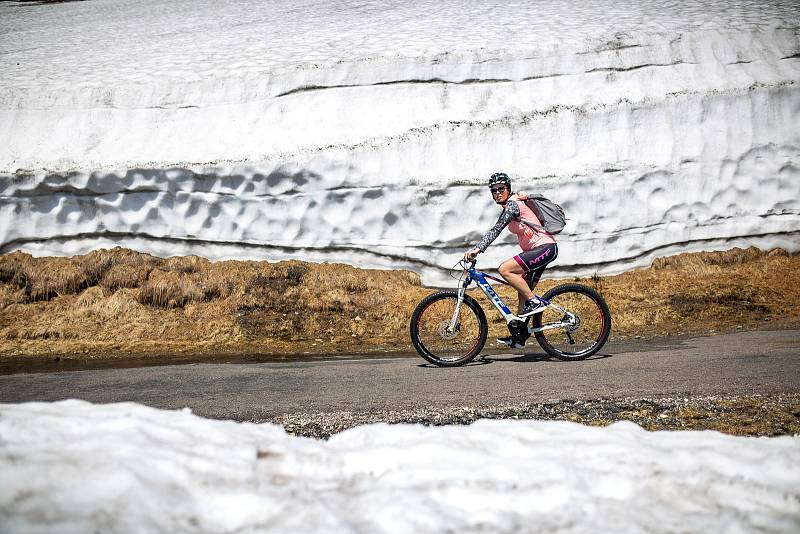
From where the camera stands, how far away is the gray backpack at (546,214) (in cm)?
740

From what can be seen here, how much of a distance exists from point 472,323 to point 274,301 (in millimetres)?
4766

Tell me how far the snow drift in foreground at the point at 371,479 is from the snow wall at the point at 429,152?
9885 millimetres

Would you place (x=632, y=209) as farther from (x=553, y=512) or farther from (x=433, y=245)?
(x=553, y=512)

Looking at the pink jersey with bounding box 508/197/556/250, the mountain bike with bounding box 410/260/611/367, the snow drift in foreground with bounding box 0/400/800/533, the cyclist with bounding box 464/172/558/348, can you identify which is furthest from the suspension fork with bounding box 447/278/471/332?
the snow drift in foreground with bounding box 0/400/800/533

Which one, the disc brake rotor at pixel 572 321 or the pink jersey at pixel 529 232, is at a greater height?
the pink jersey at pixel 529 232

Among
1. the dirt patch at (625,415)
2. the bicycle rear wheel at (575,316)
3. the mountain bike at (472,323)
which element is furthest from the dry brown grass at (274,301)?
the dirt patch at (625,415)

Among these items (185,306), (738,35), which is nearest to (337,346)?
(185,306)

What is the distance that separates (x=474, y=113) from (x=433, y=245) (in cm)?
290

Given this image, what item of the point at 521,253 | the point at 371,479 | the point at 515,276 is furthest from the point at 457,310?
the point at 371,479

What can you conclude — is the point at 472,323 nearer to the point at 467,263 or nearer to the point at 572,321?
the point at 467,263

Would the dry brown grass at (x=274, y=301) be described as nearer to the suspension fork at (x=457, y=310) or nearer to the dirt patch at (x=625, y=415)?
the suspension fork at (x=457, y=310)

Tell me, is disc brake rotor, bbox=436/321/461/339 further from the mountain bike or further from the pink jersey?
the pink jersey

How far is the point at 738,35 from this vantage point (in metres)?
14.0

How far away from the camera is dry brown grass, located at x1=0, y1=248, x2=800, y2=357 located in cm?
1043
